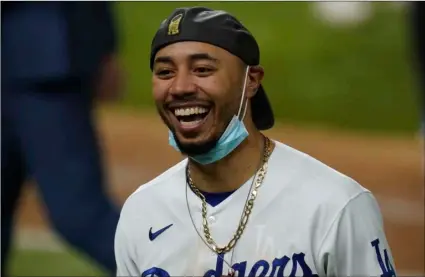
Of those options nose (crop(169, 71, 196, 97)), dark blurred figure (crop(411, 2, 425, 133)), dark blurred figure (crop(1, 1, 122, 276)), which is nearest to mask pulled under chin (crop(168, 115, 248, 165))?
A: nose (crop(169, 71, 196, 97))

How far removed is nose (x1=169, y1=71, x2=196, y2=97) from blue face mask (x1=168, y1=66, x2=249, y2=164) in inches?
4.0

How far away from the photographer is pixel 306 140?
3.06 metres

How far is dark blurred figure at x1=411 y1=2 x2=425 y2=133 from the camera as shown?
2961mm

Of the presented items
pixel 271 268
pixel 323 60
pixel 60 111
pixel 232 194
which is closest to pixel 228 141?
pixel 232 194

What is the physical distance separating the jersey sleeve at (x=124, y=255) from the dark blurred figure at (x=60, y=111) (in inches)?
49.7

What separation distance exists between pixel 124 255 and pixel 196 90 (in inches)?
14.4

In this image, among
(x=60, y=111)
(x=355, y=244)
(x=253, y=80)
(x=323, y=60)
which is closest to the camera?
(x=355, y=244)

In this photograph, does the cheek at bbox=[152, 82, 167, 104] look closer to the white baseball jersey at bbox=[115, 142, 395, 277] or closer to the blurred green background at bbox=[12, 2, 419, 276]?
the white baseball jersey at bbox=[115, 142, 395, 277]

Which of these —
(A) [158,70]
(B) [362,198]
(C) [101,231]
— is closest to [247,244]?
(B) [362,198]

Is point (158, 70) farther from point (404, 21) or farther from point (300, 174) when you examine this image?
point (404, 21)

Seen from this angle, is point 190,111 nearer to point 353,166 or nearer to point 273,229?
point 273,229

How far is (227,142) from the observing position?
149 cm

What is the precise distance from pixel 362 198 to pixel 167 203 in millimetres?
356

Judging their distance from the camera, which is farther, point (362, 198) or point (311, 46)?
point (311, 46)
